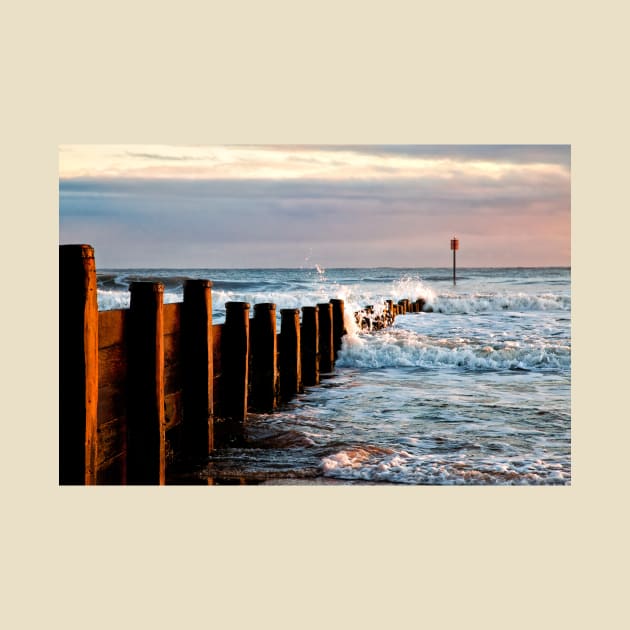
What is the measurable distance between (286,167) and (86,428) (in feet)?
25.7

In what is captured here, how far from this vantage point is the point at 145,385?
4.45 m

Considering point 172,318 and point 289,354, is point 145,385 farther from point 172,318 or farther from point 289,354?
point 289,354

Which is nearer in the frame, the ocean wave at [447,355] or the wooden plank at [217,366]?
the wooden plank at [217,366]

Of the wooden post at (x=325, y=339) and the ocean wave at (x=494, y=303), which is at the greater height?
the ocean wave at (x=494, y=303)

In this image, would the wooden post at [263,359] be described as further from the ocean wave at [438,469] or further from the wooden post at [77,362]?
the wooden post at [77,362]

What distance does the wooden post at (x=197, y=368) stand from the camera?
17.6ft

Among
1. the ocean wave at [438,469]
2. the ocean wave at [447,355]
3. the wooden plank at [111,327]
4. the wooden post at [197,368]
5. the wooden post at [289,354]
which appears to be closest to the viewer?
the wooden plank at [111,327]

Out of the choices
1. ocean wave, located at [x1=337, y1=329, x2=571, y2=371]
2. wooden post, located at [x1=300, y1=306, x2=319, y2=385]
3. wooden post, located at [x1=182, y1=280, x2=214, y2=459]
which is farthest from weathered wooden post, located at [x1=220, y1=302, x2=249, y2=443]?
ocean wave, located at [x1=337, y1=329, x2=571, y2=371]

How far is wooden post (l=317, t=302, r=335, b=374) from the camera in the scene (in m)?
9.66

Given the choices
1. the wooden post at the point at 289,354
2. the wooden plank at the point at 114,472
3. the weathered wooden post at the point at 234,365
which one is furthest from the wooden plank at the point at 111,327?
the wooden post at the point at 289,354

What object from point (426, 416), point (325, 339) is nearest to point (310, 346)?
point (325, 339)

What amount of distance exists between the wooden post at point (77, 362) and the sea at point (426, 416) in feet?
4.91

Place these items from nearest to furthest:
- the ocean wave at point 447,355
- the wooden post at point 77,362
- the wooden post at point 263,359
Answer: the wooden post at point 77,362 < the wooden post at point 263,359 < the ocean wave at point 447,355

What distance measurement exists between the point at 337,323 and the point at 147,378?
257 inches
